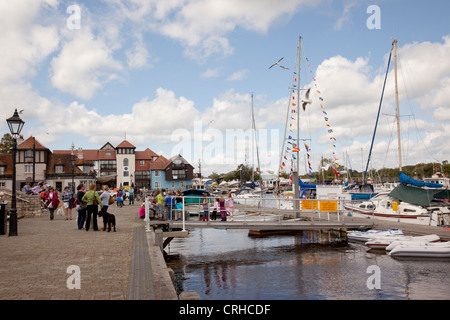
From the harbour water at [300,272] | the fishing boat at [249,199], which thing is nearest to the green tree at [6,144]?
the fishing boat at [249,199]

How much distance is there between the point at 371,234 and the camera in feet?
66.8

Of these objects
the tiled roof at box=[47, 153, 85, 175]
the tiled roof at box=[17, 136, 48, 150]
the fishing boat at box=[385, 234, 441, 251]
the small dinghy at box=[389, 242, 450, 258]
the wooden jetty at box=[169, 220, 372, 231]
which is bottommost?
the small dinghy at box=[389, 242, 450, 258]

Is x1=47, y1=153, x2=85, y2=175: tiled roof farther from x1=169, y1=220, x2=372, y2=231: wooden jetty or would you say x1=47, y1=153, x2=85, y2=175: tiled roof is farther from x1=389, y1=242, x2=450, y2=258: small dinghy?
x1=389, y1=242, x2=450, y2=258: small dinghy

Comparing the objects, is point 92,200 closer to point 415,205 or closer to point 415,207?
point 415,207

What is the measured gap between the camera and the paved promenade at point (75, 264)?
22.8 ft

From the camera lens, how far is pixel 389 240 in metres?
18.8

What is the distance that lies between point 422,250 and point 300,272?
630 centimetres

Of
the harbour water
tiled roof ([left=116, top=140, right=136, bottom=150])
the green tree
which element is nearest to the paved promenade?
the harbour water

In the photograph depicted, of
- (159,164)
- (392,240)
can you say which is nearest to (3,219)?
(392,240)

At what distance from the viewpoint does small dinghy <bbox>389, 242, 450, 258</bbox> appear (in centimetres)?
1617

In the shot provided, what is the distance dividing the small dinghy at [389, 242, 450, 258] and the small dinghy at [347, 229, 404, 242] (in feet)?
7.89
